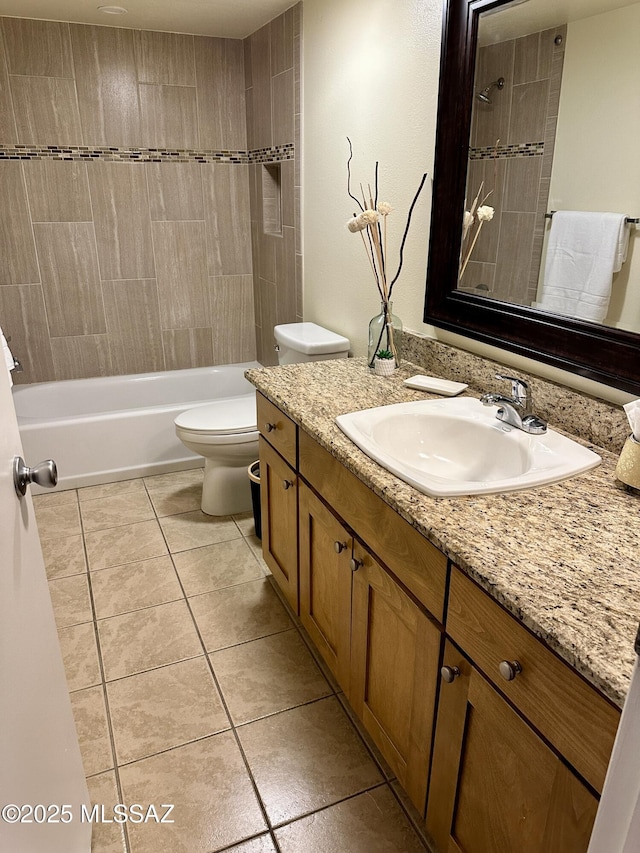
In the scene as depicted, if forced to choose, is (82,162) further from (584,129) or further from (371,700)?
(371,700)

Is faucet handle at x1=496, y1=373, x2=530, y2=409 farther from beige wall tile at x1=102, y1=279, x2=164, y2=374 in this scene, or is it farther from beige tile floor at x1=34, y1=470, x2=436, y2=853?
beige wall tile at x1=102, y1=279, x2=164, y2=374

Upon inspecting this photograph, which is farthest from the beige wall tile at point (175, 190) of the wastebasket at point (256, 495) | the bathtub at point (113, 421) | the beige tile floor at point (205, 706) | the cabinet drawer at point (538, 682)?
the cabinet drawer at point (538, 682)

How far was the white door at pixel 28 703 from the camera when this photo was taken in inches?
35.6

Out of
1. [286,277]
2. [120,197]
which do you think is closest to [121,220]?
[120,197]

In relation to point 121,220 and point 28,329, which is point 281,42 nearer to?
point 121,220

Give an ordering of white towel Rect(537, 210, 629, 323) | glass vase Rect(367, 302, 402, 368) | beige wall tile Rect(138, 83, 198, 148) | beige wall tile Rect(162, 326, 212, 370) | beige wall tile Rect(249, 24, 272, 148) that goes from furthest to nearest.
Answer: beige wall tile Rect(162, 326, 212, 370) → beige wall tile Rect(138, 83, 198, 148) → beige wall tile Rect(249, 24, 272, 148) → glass vase Rect(367, 302, 402, 368) → white towel Rect(537, 210, 629, 323)

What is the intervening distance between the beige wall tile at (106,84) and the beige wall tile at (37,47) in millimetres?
56

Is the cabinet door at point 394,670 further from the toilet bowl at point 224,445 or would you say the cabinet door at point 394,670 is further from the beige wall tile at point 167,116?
the beige wall tile at point 167,116

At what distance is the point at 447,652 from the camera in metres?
1.12

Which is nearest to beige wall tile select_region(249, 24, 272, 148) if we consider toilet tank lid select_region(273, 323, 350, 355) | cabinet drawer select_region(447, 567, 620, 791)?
toilet tank lid select_region(273, 323, 350, 355)

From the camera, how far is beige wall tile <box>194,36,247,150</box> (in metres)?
3.36

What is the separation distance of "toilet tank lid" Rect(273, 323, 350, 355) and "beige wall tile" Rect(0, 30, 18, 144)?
1769mm

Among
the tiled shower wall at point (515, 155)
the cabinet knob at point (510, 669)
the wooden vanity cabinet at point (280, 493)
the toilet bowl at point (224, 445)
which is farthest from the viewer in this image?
the toilet bowl at point (224, 445)

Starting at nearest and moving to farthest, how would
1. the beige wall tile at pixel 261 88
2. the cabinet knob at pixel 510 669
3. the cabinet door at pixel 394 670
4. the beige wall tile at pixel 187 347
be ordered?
the cabinet knob at pixel 510 669, the cabinet door at pixel 394 670, the beige wall tile at pixel 261 88, the beige wall tile at pixel 187 347
